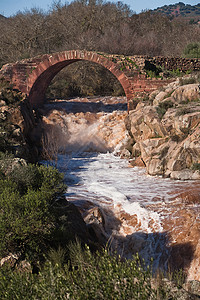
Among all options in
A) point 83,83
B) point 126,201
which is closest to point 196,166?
point 126,201

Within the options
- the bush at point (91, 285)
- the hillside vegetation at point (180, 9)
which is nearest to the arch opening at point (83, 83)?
the bush at point (91, 285)

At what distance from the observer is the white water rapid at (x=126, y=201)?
679cm

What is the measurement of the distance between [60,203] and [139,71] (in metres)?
11.3

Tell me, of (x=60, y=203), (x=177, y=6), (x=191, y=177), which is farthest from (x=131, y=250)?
(x=177, y=6)

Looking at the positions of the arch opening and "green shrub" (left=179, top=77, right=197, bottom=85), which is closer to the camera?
"green shrub" (left=179, top=77, right=197, bottom=85)

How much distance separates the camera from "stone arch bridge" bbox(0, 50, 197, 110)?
16250mm

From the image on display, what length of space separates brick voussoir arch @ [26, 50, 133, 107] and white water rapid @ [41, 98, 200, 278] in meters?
2.42

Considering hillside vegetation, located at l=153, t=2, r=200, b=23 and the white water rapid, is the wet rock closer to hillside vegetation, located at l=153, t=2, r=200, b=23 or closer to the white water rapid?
the white water rapid

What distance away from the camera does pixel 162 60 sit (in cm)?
1694

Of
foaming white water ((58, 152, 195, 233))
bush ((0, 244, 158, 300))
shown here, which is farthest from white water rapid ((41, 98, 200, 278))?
bush ((0, 244, 158, 300))

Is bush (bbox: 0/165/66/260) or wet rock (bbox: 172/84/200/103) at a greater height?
wet rock (bbox: 172/84/200/103)

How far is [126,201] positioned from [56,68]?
1154 centimetres

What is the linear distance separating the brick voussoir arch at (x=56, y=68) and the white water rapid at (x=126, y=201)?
7.93 feet

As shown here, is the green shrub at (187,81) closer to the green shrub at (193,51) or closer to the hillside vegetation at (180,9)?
the green shrub at (193,51)
